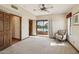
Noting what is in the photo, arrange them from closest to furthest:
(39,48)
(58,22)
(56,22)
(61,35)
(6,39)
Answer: (39,48)
(6,39)
(61,35)
(58,22)
(56,22)

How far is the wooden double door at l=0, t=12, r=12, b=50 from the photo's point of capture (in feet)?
12.2

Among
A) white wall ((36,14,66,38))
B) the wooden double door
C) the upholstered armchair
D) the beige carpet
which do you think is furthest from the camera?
white wall ((36,14,66,38))

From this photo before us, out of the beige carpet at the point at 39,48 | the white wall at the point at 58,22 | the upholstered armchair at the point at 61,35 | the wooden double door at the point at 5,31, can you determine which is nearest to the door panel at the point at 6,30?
the wooden double door at the point at 5,31

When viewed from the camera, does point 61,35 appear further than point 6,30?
Answer: Yes

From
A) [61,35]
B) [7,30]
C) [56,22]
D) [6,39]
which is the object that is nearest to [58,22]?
[56,22]

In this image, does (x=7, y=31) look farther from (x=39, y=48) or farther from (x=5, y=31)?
(x=39, y=48)

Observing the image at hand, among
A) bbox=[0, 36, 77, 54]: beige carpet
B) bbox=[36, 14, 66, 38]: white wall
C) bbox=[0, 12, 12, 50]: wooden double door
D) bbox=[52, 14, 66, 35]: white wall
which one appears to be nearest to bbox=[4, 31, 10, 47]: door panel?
bbox=[0, 12, 12, 50]: wooden double door

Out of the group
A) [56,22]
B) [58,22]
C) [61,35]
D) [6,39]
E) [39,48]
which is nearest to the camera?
[39,48]

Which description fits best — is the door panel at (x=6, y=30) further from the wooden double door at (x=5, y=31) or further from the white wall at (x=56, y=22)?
the white wall at (x=56, y=22)

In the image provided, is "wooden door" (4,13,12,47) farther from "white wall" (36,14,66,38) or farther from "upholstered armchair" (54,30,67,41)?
"upholstered armchair" (54,30,67,41)

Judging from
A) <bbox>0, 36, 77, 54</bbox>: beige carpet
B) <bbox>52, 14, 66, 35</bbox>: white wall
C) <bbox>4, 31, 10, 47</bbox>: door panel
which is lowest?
<bbox>0, 36, 77, 54</bbox>: beige carpet

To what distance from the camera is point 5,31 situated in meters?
3.96

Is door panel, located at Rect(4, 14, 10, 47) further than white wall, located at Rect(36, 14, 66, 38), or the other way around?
white wall, located at Rect(36, 14, 66, 38)

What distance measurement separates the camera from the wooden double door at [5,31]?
3.72m
